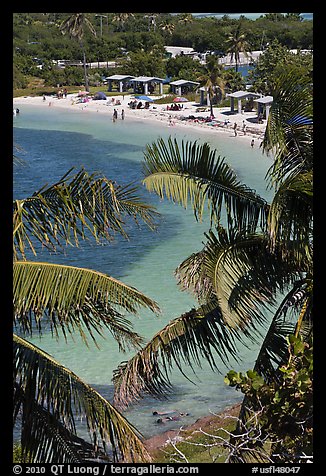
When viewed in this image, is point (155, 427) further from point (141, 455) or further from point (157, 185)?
point (141, 455)

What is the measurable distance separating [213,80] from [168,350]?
145 feet

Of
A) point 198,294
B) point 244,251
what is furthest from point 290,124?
point 198,294

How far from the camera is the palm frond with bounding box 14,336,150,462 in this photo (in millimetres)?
5059

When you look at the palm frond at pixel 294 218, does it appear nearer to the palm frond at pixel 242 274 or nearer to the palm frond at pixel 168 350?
the palm frond at pixel 242 274

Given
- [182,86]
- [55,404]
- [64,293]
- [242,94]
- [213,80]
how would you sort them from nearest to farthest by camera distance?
[55,404] → [64,293] → [242,94] → [213,80] → [182,86]

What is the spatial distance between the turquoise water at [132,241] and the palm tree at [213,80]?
13.4ft

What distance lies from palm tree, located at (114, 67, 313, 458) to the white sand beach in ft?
112

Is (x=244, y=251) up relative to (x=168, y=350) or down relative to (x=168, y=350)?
up

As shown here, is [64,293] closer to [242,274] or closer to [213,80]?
[242,274]

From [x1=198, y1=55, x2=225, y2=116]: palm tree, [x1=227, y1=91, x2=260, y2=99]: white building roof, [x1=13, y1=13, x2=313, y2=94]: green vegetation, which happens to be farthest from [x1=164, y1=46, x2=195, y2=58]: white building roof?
[x1=227, y1=91, x2=260, y2=99]: white building roof

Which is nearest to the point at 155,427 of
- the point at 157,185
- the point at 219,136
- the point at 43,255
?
the point at 157,185

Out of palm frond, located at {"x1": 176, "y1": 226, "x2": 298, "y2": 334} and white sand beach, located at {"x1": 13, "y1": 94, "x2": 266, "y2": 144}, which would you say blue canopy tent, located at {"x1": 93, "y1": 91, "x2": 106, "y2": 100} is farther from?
palm frond, located at {"x1": 176, "y1": 226, "x2": 298, "y2": 334}

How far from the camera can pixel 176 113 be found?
2004 inches
